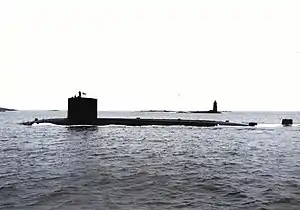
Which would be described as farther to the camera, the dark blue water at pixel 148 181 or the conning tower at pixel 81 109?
the conning tower at pixel 81 109

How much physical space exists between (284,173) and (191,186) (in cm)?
924

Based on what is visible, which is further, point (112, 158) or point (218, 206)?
point (112, 158)

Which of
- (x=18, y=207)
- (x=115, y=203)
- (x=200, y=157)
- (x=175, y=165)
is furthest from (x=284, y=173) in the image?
(x=18, y=207)

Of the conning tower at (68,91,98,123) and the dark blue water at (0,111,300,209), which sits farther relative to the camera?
the conning tower at (68,91,98,123)

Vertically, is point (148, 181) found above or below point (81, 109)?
below

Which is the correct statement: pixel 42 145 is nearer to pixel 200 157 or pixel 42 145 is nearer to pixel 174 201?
pixel 200 157

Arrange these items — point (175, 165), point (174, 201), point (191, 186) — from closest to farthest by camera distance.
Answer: point (174, 201), point (191, 186), point (175, 165)

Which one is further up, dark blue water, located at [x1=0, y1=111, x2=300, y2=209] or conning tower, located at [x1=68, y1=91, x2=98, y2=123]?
conning tower, located at [x1=68, y1=91, x2=98, y2=123]

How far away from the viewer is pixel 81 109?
282ft

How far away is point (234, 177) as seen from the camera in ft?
87.8

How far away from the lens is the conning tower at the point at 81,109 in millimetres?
84562

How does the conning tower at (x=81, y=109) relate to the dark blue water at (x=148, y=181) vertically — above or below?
above

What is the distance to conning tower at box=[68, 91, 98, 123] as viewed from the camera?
8456 cm

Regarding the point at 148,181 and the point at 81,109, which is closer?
the point at 148,181
